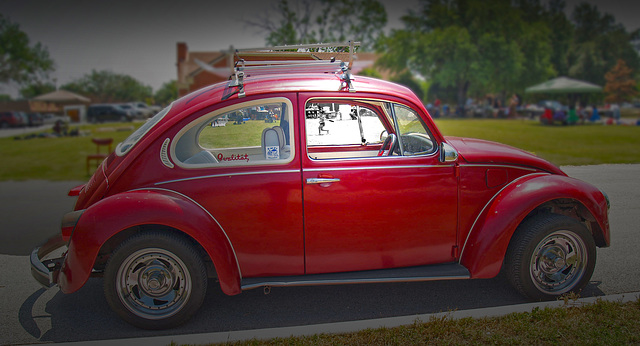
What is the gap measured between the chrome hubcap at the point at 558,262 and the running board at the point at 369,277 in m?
0.63

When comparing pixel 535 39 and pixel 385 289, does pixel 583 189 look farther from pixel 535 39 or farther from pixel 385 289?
pixel 535 39

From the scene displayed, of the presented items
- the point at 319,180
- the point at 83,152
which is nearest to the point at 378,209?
the point at 319,180

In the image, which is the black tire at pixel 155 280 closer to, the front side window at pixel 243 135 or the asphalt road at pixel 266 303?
the asphalt road at pixel 266 303

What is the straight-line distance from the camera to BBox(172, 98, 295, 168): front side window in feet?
11.2

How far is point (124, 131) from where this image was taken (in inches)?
1116

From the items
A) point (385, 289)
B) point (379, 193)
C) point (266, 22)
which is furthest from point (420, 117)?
point (266, 22)

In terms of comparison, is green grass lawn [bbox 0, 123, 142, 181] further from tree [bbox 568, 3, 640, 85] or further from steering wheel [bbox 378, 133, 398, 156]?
tree [bbox 568, 3, 640, 85]

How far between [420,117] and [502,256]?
129 cm

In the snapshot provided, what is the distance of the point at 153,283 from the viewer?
10.7 feet

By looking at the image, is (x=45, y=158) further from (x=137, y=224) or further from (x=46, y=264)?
(x=137, y=224)

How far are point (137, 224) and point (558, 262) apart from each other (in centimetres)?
329

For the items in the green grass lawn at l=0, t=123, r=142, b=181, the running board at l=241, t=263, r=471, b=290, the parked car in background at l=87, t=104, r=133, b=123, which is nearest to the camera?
the running board at l=241, t=263, r=471, b=290

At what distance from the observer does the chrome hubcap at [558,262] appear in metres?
3.65

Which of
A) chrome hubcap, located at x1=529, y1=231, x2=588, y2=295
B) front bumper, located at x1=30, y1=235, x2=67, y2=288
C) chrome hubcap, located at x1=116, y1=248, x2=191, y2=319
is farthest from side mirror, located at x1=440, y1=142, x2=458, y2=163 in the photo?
front bumper, located at x1=30, y1=235, x2=67, y2=288
